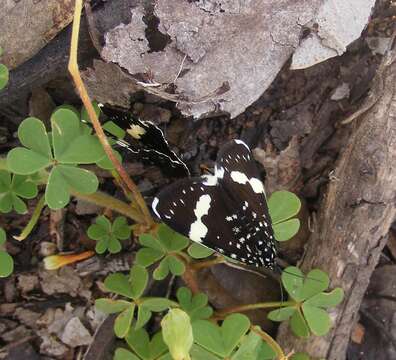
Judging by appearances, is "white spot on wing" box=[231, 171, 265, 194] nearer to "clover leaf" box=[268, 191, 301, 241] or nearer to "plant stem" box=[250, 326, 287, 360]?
"clover leaf" box=[268, 191, 301, 241]

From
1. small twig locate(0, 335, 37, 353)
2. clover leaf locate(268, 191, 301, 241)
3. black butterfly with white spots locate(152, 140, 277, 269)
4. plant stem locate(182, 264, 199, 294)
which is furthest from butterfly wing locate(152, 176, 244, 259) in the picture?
small twig locate(0, 335, 37, 353)

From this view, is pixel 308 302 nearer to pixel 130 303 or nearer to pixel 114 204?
pixel 130 303

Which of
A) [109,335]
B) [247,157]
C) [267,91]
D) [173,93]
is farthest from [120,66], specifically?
[109,335]

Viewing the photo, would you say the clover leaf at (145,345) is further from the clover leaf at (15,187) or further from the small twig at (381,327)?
the small twig at (381,327)

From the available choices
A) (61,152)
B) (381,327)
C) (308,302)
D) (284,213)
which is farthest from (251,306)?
(61,152)

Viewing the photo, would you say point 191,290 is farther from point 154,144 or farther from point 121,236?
point 154,144

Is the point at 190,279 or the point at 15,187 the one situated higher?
the point at 15,187

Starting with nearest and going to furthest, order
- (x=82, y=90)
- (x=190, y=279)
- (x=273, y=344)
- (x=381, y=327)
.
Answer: (x=82, y=90)
(x=273, y=344)
(x=190, y=279)
(x=381, y=327)
